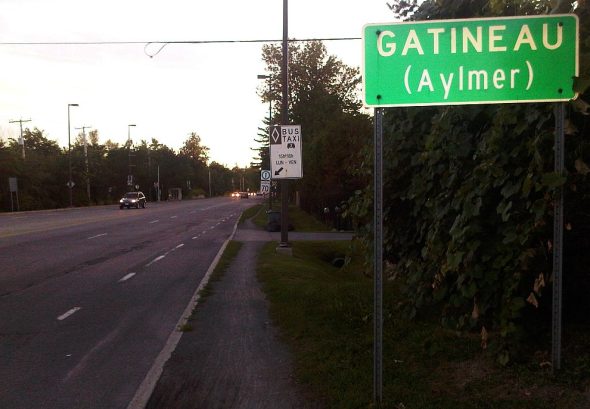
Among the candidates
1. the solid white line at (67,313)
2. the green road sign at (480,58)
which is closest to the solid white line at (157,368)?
the solid white line at (67,313)

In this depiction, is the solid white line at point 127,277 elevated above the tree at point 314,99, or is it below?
below

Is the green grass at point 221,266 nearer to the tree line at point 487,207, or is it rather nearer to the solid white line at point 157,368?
the solid white line at point 157,368

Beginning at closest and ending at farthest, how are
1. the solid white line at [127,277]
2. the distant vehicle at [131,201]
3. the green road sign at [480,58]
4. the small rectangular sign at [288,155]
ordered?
1. the green road sign at [480,58]
2. the solid white line at [127,277]
3. the small rectangular sign at [288,155]
4. the distant vehicle at [131,201]

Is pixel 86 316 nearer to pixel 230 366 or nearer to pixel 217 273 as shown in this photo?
pixel 230 366

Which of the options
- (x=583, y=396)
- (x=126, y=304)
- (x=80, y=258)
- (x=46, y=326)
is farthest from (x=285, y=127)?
(x=583, y=396)

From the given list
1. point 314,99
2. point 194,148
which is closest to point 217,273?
point 314,99

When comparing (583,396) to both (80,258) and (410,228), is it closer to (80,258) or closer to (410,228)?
(410,228)

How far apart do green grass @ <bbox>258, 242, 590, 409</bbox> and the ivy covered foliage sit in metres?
0.29

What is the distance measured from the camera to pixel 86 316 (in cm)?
882

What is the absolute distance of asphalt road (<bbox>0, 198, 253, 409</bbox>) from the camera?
5484 millimetres

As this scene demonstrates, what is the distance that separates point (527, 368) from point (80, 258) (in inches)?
557

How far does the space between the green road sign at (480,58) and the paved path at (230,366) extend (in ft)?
8.62

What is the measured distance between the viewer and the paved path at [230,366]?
498 centimetres

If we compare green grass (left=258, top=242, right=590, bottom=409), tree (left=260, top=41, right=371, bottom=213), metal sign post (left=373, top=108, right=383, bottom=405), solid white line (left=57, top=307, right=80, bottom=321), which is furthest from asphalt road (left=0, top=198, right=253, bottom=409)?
tree (left=260, top=41, right=371, bottom=213)
